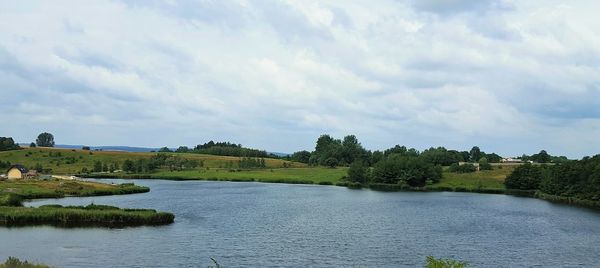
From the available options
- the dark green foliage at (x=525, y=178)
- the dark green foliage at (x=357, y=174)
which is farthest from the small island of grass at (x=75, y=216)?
the dark green foliage at (x=525, y=178)

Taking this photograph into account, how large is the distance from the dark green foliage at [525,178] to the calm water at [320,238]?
59.0 metres

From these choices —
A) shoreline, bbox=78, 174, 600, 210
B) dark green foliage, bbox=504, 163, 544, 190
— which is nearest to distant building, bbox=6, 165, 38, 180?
shoreline, bbox=78, 174, 600, 210

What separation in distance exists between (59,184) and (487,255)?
93.2 metres

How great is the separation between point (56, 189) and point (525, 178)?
125 m

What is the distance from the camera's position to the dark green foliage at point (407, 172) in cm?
17462

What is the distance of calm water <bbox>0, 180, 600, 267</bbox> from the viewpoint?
53250 millimetres

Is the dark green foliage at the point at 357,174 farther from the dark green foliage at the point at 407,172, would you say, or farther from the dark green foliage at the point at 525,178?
the dark green foliage at the point at 525,178

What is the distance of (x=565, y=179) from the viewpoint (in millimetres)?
133875

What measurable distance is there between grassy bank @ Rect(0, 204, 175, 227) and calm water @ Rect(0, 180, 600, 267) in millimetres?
3641

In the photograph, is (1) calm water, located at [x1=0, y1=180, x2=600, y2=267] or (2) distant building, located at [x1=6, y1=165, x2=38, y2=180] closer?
(1) calm water, located at [x1=0, y1=180, x2=600, y2=267]

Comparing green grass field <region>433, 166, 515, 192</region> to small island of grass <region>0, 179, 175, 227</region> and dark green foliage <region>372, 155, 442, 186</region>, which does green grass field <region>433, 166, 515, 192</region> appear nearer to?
dark green foliage <region>372, 155, 442, 186</region>

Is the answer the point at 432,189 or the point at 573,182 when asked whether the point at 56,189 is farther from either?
the point at 573,182

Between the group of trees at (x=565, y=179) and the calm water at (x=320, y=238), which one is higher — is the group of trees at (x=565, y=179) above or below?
above

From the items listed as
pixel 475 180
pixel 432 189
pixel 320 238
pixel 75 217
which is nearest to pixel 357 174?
pixel 432 189
